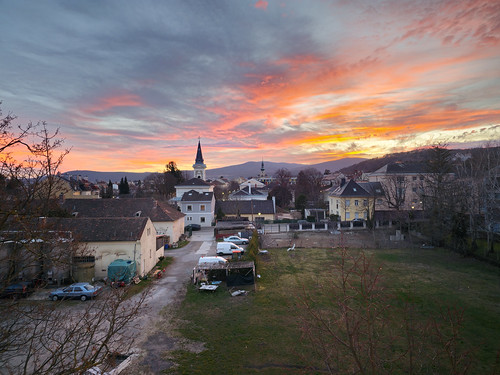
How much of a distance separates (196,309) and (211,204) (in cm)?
3145

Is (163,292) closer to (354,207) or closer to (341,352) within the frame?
(341,352)

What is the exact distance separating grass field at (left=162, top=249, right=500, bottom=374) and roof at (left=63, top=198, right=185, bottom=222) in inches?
588

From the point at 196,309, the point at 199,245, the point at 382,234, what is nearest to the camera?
the point at 196,309

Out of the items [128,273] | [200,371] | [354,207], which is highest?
[354,207]

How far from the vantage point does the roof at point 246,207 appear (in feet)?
161

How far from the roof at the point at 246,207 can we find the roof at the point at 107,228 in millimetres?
27852

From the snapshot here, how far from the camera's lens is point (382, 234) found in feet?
119

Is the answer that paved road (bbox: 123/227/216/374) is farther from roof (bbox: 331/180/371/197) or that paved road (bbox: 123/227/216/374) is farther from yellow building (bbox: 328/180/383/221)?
roof (bbox: 331/180/371/197)

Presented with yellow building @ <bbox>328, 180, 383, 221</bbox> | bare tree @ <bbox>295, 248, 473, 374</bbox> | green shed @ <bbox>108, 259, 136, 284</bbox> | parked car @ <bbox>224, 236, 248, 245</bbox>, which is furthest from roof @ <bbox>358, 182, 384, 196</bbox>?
green shed @ <bbox>108, 259, 136, 284</bbox>

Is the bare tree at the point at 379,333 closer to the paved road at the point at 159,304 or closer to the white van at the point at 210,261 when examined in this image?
the paved road at the point at 159,304

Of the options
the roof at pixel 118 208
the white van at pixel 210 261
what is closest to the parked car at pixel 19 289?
the white van at pixel 210 261

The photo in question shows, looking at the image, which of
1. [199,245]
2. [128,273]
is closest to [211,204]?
[199,245]

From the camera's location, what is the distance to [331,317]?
551 inches

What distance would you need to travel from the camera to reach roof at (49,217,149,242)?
20.6 metres
